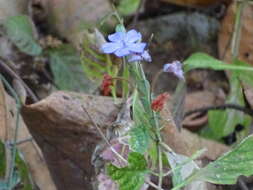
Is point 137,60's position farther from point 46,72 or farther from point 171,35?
point 171,35

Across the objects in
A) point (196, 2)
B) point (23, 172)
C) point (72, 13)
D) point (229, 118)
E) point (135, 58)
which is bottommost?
point (229, 118)

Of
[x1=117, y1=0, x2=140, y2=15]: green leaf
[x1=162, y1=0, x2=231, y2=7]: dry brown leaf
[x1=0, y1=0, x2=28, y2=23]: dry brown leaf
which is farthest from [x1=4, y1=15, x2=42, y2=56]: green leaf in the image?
[x1=162, y1=0, x2=231, y2=7]: dry brown leaf

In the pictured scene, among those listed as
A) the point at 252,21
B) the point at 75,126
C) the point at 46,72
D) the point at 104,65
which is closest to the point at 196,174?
the point at 75,126

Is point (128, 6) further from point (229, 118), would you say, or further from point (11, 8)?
point (229, 118)

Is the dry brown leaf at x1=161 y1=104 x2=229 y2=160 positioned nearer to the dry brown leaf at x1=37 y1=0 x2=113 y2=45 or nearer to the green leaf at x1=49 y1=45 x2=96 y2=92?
the green leaf at x1=49 y1=45 x2=96 y2=92

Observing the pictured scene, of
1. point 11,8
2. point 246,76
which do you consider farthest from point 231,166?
point 11,8
